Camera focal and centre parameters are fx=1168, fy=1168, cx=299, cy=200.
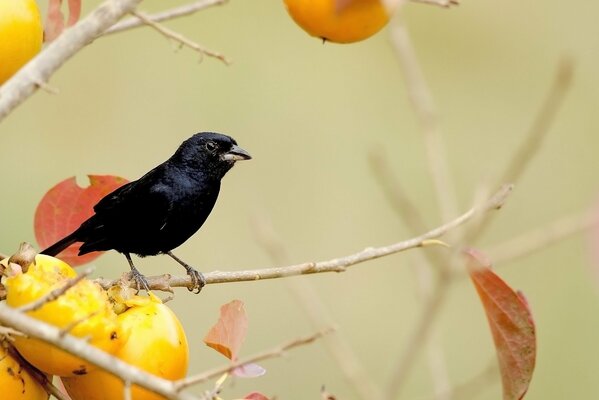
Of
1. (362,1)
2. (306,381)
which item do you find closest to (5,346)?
(362,1)

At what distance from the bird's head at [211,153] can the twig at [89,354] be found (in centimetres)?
147

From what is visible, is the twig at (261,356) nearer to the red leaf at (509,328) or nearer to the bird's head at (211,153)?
the red leaf at (509,328)

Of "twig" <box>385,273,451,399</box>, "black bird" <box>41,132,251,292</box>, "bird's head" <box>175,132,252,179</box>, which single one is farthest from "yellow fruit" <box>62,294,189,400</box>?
"bird's head" <box>175,132,252,179</box>

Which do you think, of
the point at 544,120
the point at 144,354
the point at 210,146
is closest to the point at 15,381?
the point at 144,354

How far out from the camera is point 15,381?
1281mm

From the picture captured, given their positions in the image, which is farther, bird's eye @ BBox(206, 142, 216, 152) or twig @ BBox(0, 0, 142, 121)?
bird's eye @ BBox(206, 142, 216, 152)

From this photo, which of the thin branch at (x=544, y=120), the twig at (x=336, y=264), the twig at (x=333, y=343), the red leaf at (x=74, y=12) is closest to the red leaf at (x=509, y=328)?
the twig at (x=336, y=264)

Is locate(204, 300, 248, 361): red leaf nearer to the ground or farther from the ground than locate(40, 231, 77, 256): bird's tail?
nearer to the ground

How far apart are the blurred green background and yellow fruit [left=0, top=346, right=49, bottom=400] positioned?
3.53 metres

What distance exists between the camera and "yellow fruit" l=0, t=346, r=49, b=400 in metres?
1.27

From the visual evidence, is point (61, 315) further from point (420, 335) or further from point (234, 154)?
point (234, 154)

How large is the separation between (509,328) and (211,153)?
48.1 inches

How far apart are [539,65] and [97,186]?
22.6 ft

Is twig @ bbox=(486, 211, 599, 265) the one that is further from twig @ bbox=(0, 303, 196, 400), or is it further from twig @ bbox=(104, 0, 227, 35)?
twig @ bbox=(104, 0, 227, 35)
